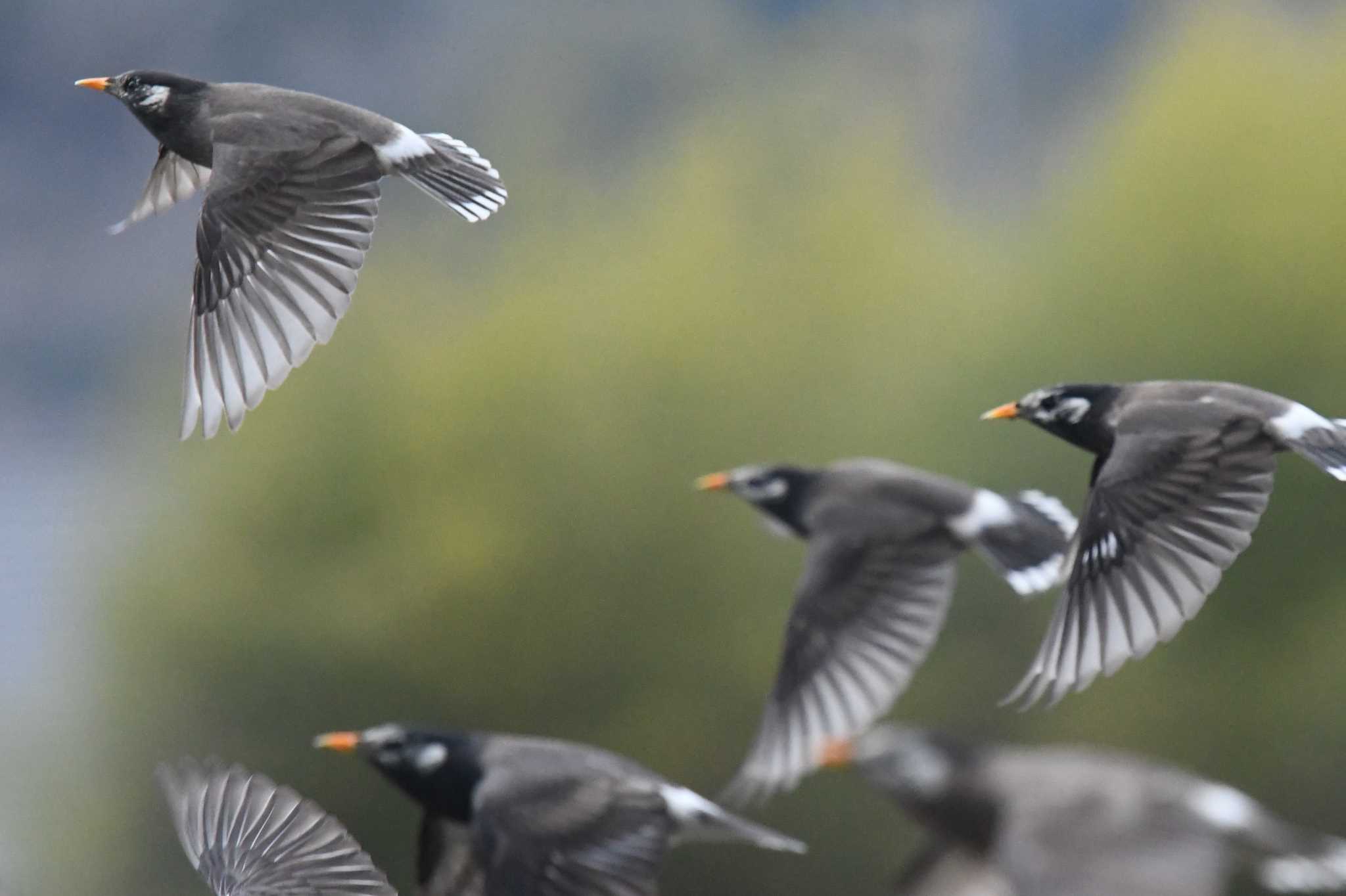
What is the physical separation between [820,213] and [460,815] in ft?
70.1

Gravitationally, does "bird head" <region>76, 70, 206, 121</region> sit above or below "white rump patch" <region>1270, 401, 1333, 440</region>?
above

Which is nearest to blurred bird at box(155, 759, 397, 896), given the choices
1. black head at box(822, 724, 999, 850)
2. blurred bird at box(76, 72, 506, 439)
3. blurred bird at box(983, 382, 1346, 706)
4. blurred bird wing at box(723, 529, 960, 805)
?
blurred bird at box(76, 72, 506, 439)

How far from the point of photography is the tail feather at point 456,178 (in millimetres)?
5934

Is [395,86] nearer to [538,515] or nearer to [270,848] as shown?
[538,515]

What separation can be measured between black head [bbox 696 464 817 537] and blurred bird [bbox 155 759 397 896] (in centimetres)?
206

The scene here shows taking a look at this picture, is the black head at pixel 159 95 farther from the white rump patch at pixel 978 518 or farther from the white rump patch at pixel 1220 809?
the white rump patch at pixel 1220 809

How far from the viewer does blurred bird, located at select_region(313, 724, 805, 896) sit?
618 cm

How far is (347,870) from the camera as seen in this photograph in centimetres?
576

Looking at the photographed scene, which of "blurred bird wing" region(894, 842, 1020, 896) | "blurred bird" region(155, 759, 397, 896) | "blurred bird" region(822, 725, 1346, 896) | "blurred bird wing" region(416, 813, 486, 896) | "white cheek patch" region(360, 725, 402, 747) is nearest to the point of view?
"blurred bird" region(822, 725, 1346, 896)

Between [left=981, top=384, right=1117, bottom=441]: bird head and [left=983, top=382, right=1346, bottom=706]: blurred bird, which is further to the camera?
[left=981, top=384, right=1117, bottom=441]: bird head

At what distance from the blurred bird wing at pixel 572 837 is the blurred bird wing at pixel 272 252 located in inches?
53.8

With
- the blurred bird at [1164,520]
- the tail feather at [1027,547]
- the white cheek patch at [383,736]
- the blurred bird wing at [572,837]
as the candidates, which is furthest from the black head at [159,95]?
the tail feather at [1027,547]

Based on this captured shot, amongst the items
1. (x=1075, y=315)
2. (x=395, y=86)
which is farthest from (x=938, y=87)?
(x=1075, y=315)

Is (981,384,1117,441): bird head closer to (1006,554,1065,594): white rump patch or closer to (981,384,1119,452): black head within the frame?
(981,384,1119,452): black head
